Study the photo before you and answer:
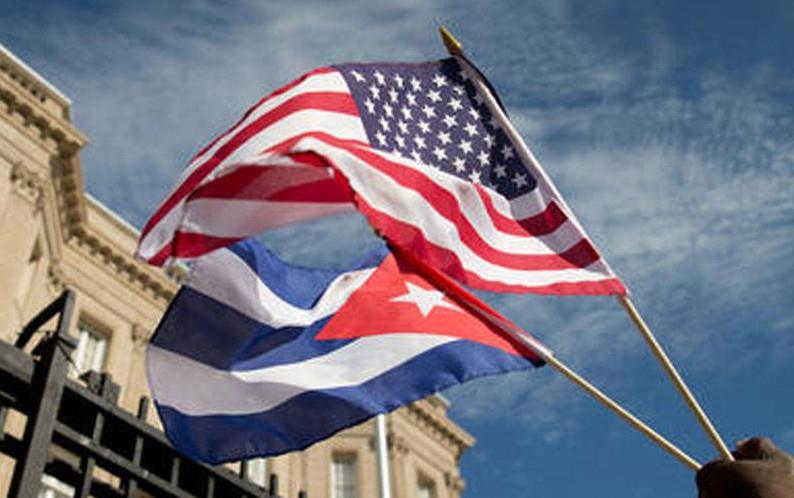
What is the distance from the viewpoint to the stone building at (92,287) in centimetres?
2064

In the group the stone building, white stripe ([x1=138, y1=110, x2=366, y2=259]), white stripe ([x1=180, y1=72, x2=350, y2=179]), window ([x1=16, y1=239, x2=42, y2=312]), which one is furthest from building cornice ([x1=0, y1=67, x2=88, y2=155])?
white stripe ([x1=138, y1=110, x2=366, y2=259])

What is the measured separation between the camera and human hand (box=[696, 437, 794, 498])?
2.87 metres

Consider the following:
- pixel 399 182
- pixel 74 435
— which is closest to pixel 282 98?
pixel 399 182

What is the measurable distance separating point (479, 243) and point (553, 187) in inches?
26.3

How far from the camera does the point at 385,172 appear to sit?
580cm

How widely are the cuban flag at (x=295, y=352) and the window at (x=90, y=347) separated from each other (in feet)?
61.4

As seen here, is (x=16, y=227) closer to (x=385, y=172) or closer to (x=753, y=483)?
(x=385, y=172)

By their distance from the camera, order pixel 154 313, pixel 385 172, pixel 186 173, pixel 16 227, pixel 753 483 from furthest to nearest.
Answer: pixel 154 313
pixel 16 227
pixel 186 173
pixel 385 172
pixel 753 483

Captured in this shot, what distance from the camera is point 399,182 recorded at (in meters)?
5.90

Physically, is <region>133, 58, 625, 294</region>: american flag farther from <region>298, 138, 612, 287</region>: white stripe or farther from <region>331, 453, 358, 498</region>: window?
<region>331, 453, 358, 498</region>: window

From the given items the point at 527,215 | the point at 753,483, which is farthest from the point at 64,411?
the point at 753,483

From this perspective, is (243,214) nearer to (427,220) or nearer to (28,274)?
(427,220)

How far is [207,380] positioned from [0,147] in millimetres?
16240

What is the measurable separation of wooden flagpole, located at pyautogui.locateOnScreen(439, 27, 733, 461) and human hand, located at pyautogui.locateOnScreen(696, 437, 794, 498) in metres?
0.87
